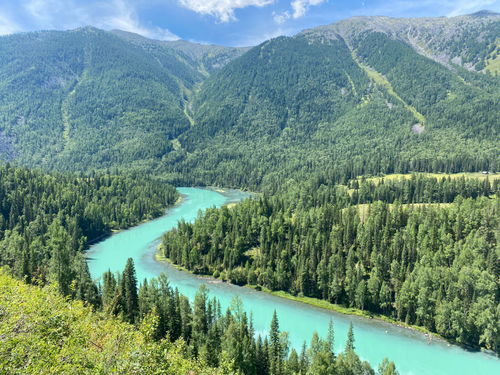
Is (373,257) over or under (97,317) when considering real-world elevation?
under

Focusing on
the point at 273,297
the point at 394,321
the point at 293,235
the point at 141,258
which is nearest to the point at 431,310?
the point at 394,321

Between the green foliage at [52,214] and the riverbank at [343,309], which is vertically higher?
the green foliage at [52,214]

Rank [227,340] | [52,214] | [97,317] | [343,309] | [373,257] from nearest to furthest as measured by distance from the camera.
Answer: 1. [97,317]
2. [227,340]
3. [343,309]
4. [373,257]
5. [52,214]

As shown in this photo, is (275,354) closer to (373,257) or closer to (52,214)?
(373,257)

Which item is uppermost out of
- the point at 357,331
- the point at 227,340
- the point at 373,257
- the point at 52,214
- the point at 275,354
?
the point at 52,214

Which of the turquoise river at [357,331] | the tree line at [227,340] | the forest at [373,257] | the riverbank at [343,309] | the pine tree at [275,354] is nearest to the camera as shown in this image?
the tree line at [227,340]

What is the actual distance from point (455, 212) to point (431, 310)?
42.8m

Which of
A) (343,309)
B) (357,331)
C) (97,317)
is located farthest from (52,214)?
(357,331)

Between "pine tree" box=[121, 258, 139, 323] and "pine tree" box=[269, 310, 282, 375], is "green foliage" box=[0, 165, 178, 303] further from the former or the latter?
"pine tree" box=[269, 310, 282, 375]

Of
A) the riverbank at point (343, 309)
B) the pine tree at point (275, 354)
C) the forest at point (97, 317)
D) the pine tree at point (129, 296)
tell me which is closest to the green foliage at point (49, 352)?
the forest at point (97, 317)

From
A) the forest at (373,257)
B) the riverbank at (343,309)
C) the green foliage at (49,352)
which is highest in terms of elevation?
the green foliage at (49,352)

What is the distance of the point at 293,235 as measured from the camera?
12519 cm

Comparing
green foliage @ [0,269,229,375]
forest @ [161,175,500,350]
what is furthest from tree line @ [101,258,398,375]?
forest @ [161,175,500,350]

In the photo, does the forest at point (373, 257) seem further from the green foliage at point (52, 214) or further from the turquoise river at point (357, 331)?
the green foliage at point (52, 214)
